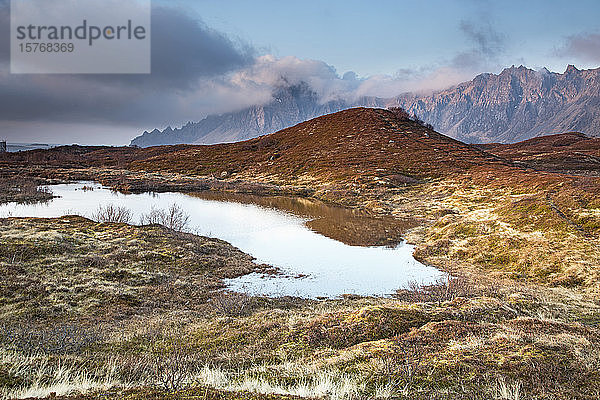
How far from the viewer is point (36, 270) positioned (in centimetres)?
2128

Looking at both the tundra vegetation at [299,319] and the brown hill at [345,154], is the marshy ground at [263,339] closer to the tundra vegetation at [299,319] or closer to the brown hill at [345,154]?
the tundra vegetation at [299,319]

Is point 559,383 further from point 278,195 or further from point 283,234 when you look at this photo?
point 278,195

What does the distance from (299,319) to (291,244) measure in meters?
21.9

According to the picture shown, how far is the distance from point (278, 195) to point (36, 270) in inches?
2323

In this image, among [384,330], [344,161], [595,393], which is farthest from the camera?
[344,161]

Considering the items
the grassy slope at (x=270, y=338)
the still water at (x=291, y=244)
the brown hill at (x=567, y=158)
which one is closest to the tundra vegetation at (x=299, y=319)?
the grassy slope at (x=270, y=338)

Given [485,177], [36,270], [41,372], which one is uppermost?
[485,177]

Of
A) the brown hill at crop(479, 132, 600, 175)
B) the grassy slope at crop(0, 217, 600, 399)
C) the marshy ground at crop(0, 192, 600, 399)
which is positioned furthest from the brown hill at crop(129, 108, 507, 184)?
the grassy slope at crop(0, 217, 600, 399)

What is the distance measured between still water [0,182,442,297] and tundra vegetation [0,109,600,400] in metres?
2.31

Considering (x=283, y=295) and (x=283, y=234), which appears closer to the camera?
(x=283, y=295)

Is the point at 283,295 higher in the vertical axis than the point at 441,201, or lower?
lower

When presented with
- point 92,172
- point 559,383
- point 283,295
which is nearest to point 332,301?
point 283,295

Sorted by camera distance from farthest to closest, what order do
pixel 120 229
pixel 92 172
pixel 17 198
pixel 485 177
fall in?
pixel 92 172, pixel 485 177, pixel 17 198, pixel 120 229

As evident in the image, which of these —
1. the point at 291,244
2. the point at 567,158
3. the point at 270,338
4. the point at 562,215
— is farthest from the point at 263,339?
the point at 567,158
